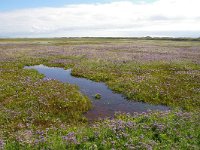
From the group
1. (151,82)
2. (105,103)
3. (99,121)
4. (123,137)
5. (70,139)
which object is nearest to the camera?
(70,139)

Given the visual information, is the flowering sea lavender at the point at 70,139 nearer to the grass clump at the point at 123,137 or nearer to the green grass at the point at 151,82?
the grass clump at the point at 123,137

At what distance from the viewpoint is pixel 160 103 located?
2058 centimetres

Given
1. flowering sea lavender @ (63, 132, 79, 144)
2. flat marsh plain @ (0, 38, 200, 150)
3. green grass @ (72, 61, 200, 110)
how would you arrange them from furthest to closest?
green grass @ (72, 61, 200, 110), flat marsh plain @ (0, 38, 200, 150), flowering sea lavender @ (63, 132, 79, 144)

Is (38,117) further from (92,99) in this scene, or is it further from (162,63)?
(162,63)

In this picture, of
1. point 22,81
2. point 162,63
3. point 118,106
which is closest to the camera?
point 118,106

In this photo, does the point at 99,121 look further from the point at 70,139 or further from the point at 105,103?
the point at 70,139

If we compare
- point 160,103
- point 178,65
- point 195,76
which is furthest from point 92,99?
point 178,65

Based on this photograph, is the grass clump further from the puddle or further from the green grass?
the green grass

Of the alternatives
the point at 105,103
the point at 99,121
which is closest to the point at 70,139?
the point at 99,121

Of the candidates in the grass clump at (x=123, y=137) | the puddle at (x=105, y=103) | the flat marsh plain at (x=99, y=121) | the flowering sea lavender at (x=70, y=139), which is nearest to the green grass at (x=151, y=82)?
the flat marsh plain at (x=99, y=121)

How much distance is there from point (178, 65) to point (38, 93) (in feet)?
72.2

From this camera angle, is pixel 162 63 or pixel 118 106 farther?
pixel 162 63

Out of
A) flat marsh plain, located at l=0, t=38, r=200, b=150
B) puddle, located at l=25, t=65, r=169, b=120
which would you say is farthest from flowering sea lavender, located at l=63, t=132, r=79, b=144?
puddle, located at l=25, t=65, r=169, b=120

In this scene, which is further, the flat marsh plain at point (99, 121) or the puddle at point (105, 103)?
the puddle at point (105, 103)
